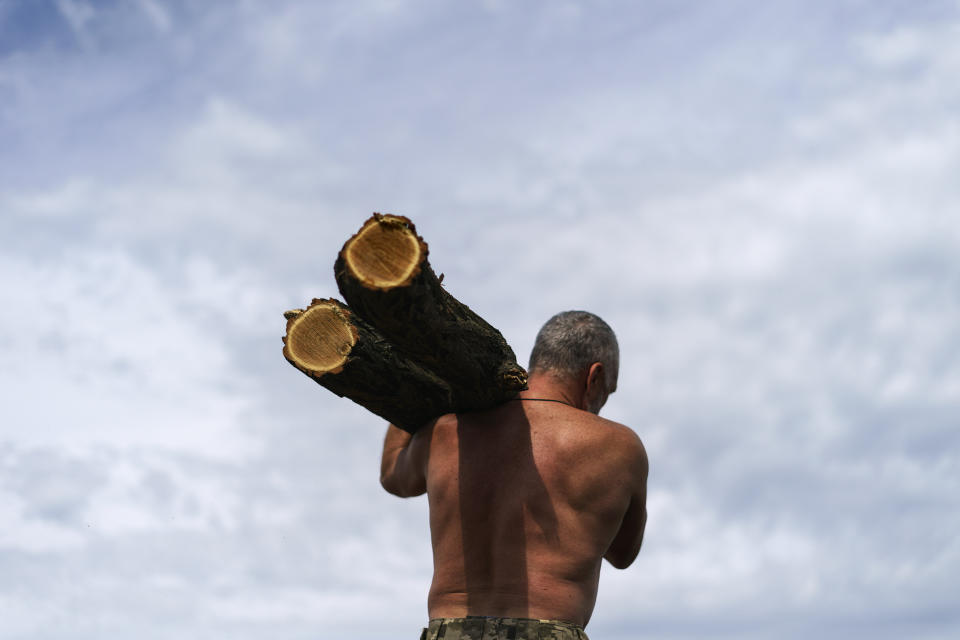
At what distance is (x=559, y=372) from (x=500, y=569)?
1001mm

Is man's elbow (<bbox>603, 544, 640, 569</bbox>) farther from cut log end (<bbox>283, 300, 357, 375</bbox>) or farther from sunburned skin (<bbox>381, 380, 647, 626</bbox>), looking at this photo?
cut log end (<bbox>283, 300, 357, 375</bbox>)

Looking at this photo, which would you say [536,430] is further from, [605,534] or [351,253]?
[351,253]

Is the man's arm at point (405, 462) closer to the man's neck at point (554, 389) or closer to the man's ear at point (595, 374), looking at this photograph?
the man's neck at point (554, 389)

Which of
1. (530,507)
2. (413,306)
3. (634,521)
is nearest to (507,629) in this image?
(530,507)

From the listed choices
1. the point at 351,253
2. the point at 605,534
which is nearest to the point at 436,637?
the point at 605,534

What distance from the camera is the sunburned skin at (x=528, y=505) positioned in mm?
4285

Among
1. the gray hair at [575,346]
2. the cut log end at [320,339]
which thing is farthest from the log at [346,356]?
the gray hair at [575,346]

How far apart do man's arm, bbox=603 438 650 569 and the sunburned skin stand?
10 mm

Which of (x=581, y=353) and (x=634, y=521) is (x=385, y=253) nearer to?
(x=581, y=353)

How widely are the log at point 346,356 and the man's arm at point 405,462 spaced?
0.37 meters

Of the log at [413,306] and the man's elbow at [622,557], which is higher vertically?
the log at [413,306]

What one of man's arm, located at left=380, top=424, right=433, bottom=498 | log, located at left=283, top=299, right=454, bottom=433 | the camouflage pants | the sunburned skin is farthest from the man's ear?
Answer: the camouflage pants

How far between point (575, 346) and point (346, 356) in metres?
1.16

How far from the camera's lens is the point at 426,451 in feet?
15.8
